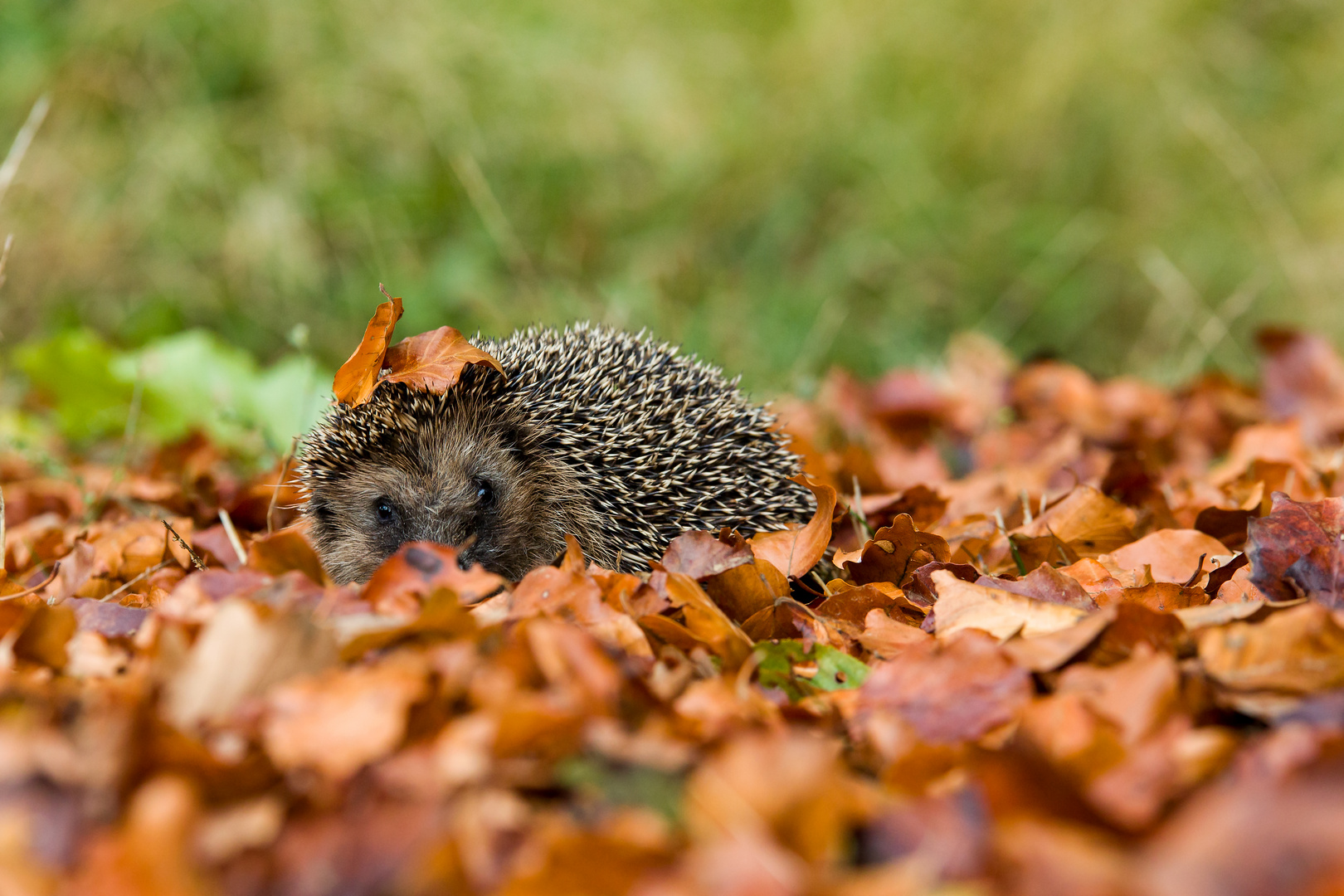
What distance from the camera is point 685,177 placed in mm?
8328

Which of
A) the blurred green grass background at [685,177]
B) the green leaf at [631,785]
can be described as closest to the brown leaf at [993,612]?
the green leaf at [631,785]

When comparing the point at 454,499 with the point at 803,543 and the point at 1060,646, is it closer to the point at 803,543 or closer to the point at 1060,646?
the point at 803,543

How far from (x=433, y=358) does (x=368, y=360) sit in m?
0.18

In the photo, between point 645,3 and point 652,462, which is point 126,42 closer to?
point 645,3

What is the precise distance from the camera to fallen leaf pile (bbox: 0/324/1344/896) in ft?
4.67

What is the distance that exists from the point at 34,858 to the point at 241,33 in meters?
7.64

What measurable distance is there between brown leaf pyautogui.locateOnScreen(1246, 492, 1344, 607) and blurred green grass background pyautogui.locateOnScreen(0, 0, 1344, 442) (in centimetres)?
311

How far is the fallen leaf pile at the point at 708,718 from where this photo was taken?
142 cm

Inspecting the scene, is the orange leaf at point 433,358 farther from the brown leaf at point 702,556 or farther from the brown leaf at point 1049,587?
the brown leaf at point 1049,587

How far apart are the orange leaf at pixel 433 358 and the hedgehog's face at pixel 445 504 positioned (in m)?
0.41

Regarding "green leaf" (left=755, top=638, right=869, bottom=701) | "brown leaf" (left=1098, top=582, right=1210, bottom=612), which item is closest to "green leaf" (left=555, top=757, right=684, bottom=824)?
"green leaf" (left=755, top=638, right=869, bottom=701)

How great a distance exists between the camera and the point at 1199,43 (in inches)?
401

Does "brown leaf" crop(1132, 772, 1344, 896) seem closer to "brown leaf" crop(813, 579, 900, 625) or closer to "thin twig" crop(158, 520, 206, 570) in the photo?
"brown leaf" crop(813, 579, 900, 625)

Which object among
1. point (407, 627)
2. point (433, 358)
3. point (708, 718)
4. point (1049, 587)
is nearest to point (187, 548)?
point (433, 358)
